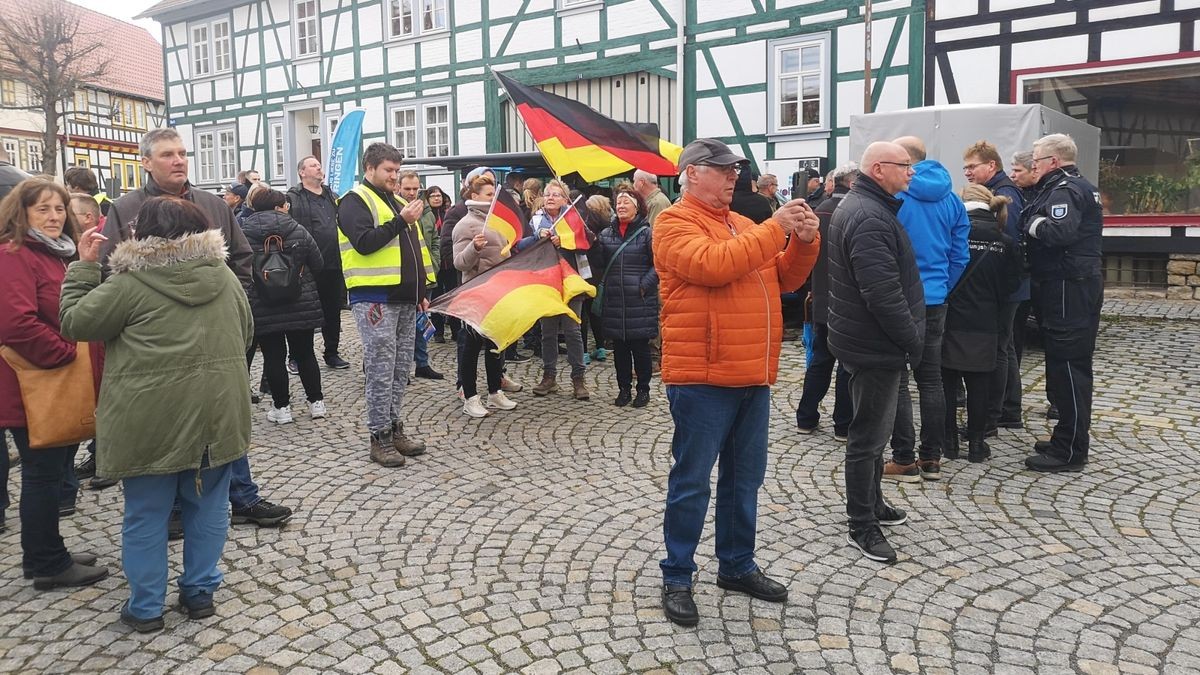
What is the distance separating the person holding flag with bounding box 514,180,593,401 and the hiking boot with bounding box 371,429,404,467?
81.6 inches

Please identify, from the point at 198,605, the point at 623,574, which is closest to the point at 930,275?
the point at 623,574

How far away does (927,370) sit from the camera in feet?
16.9

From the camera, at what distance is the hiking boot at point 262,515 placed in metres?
4.55

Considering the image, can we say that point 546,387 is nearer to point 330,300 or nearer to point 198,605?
point 330,300

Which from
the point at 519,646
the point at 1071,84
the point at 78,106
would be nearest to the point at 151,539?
the point at 519,646

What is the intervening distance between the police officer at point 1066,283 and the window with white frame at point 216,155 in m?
22.9

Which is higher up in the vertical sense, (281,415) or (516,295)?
(516,295)

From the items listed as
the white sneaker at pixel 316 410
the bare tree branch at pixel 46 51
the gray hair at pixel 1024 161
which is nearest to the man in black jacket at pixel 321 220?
the white sneaker at pixel 316 410

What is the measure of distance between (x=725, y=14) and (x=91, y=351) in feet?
45.6

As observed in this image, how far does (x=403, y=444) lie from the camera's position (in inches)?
230

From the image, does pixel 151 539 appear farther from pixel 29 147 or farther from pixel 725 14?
pixel 29 147

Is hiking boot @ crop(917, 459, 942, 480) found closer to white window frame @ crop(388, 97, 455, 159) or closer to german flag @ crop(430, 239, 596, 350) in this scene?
german flag @ crop(430, 239, 596, 350)

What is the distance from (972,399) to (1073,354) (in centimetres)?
63

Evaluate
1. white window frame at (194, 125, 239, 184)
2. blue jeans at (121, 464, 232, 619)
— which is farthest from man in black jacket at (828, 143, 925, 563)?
white window frame at (194, 125, 239, 184)
